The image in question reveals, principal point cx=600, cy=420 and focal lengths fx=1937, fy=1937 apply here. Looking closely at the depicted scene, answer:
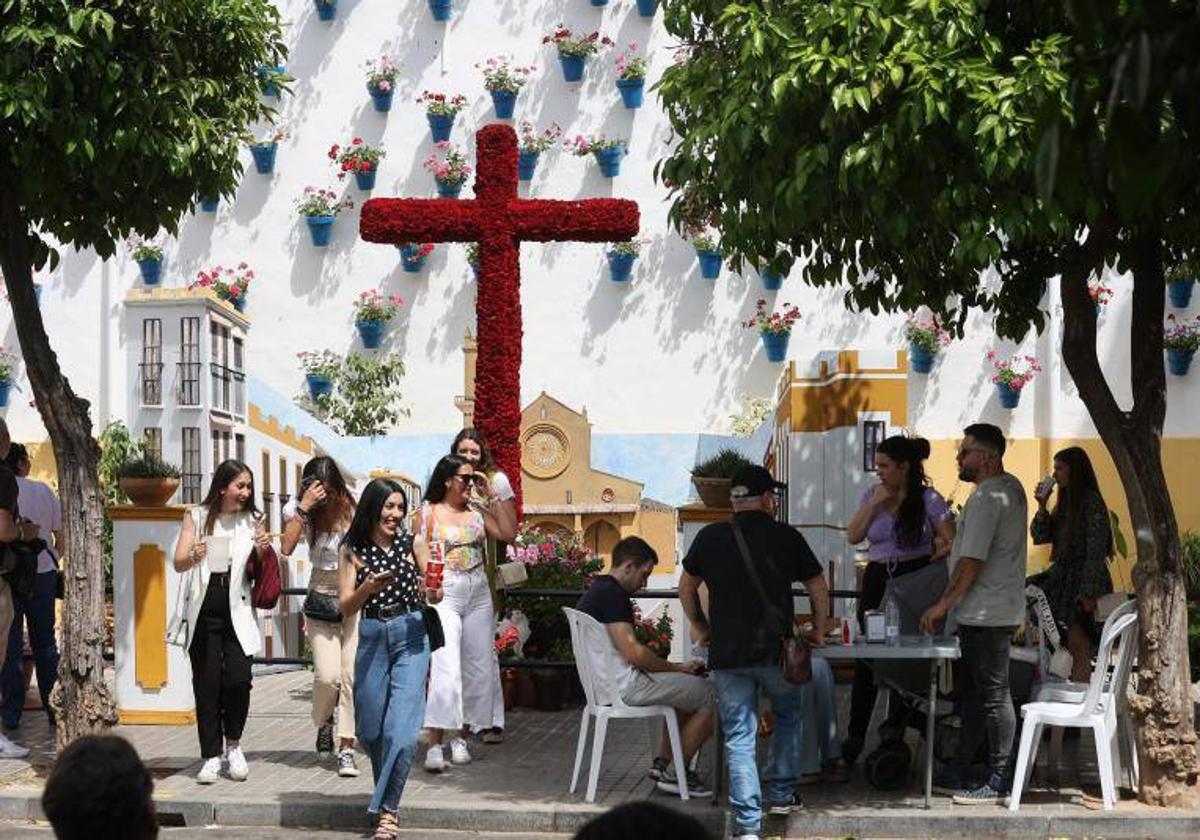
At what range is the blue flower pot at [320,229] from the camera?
94.2 feet

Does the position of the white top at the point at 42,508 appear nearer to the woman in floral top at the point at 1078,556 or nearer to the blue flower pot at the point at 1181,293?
the woman in floral top at the point at 1078,556

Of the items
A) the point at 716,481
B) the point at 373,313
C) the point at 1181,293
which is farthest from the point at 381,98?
the point at 716,481

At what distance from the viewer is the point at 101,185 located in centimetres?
998

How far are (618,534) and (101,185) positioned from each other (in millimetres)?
16446

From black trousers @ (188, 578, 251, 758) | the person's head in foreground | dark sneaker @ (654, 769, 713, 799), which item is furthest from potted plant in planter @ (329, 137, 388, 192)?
the person's head in foreground

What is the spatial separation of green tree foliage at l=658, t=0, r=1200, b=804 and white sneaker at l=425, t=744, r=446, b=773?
10.2 ft

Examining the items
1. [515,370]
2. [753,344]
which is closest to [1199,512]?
[753,344]

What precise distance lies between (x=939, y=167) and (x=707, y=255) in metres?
18.6

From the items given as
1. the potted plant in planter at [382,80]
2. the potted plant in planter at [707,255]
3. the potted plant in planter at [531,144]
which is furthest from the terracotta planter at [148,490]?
the potted plant in planter at [382,80]

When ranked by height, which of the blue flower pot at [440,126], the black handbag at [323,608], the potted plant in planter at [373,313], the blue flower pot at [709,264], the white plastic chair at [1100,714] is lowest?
the white plastic chair at [1100,714]

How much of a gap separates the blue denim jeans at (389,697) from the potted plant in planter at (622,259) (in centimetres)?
1896

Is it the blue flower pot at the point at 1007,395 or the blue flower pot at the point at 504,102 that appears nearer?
the blue flower pot at the point at 1007,395

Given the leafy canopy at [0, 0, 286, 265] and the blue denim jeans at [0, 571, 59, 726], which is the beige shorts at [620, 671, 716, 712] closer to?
the leafy canopy at [0, 0, 286, 265]

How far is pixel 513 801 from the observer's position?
376 inches
